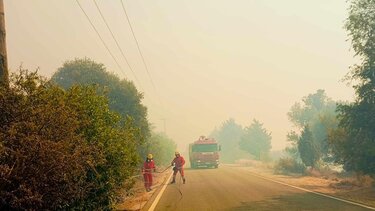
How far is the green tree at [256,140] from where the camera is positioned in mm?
80312

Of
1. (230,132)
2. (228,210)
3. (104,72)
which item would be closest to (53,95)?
(228,210)

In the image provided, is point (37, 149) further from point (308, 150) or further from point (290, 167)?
point (308, 150)

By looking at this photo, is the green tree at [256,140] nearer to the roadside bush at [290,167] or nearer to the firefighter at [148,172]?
the roadside bush at [290,167]

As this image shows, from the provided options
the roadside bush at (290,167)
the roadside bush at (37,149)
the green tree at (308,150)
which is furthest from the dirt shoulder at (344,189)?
the green tree at (308,150)

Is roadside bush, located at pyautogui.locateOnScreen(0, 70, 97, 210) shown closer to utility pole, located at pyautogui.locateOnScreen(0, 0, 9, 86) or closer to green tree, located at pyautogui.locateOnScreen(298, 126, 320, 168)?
utility pole, located at pyautogui.locateOnScreen(0, 0, 9, 86)

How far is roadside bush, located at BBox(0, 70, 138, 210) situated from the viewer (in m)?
6.53

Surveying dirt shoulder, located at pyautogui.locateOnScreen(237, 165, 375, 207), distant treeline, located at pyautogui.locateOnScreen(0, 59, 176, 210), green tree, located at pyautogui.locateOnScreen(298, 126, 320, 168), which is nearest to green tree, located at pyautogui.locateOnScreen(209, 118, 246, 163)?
green tree, located at pyautogui.locateOnScreen(298, 126, 320, 168)

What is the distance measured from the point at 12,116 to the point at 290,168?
31738mm

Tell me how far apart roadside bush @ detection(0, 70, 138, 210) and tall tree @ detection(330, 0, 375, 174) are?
49.6ft

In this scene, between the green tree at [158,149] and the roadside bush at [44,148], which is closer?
the roadside bush at [44,148]

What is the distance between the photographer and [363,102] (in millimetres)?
19891

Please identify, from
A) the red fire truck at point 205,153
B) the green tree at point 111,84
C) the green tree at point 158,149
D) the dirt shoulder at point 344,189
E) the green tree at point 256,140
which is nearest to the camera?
the dirt shoulder at point 344,189

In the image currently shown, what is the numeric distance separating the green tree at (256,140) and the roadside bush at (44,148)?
72.1 meters

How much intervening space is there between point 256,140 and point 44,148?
76009 mm
